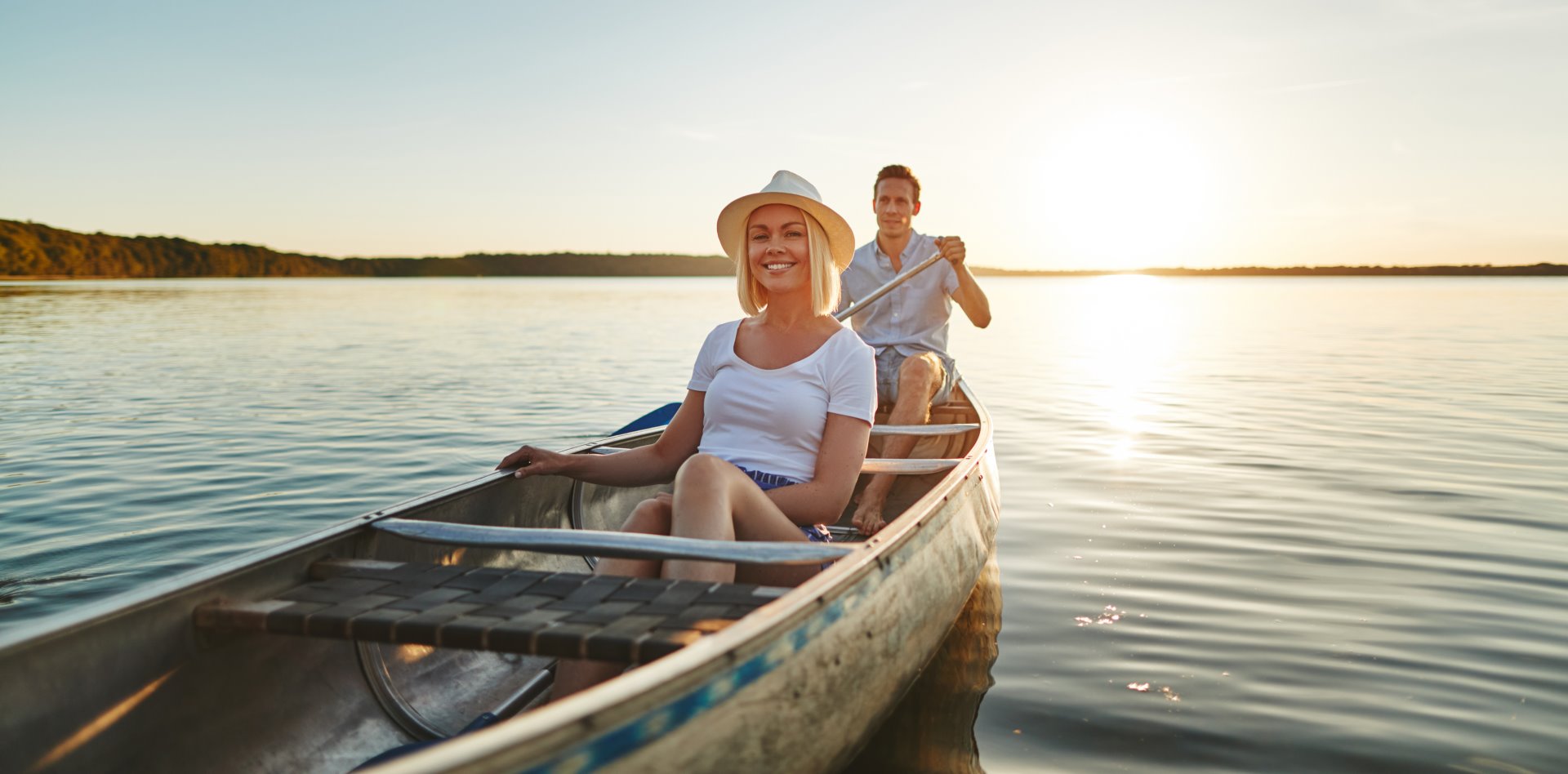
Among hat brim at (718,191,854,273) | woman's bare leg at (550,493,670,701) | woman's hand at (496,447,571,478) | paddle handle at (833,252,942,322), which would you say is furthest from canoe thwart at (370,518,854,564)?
paddle handle at (833,252,942,322)

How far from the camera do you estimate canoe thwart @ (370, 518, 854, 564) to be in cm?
274

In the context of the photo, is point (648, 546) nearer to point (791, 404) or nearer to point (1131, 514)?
point (791, 404)

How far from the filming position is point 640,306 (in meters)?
45.4

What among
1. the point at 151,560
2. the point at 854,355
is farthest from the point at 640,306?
the point at 854,355

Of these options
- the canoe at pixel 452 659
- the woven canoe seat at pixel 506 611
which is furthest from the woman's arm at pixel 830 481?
the woven canoe seat at pixel 506 611

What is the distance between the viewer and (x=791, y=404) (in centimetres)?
340

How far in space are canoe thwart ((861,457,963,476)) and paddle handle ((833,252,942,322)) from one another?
169cm

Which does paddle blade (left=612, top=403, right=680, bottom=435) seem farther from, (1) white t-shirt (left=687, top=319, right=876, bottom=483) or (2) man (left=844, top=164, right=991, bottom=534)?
(1) white t-shirt (left=687, top=319, right=876, bottom=483)

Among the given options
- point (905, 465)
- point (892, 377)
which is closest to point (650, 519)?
point (905, 465)

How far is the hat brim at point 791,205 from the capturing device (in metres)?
3.41

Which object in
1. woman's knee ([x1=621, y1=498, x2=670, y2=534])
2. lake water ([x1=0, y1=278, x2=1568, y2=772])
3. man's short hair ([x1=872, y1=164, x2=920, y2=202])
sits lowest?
lake water ([x1=0, y1=278, x2=1568, y2=772])

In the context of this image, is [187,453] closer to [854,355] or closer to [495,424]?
[495,424]

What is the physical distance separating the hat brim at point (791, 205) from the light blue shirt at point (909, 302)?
3147 mm

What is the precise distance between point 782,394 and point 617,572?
80 cm
